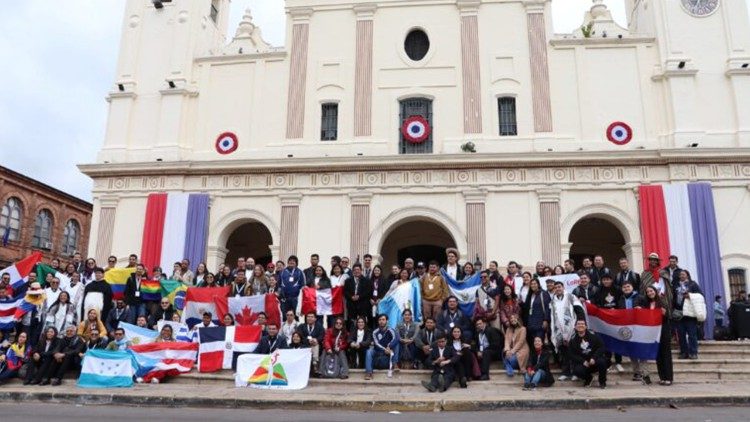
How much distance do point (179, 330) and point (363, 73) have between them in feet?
39.8

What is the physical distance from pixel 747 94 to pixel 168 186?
66.9 ft

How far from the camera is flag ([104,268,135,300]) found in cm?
1480

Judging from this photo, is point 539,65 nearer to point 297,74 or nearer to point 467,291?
point 297,74

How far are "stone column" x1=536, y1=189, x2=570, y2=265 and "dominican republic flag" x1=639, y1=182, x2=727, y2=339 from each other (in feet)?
8.73

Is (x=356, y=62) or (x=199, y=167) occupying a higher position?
(x=356, y=62)

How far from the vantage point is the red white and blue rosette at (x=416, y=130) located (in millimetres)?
20750

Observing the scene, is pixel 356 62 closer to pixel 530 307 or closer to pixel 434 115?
pixel 434 115

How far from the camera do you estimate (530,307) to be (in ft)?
39.5

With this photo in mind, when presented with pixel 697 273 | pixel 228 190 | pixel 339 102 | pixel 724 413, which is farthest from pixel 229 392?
pixel 697 273

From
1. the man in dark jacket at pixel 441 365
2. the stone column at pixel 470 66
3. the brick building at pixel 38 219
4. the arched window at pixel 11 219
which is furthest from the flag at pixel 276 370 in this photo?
the arched window at pixel 11 219

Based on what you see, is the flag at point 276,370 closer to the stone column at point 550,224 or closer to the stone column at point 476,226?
the stone column at point 476,226

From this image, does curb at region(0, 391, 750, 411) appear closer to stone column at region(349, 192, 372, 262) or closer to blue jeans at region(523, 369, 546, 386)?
blue jeans at region(523, 369, 546, 386)

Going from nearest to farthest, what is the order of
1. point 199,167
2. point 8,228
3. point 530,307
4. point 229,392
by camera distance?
1. point 229,392
2. point 530,307
3. point 199,167
4. point 8,228

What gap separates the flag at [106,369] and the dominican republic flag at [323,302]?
3768mm
